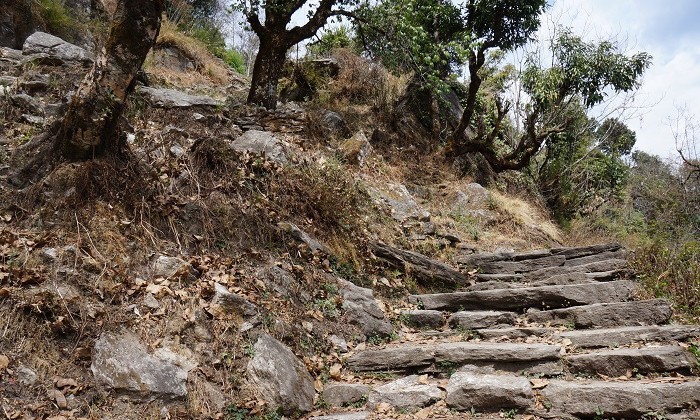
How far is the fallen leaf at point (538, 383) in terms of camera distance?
4285 mm

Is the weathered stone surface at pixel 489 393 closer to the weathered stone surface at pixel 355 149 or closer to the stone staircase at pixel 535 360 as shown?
the stone staircase at pixel 535 360

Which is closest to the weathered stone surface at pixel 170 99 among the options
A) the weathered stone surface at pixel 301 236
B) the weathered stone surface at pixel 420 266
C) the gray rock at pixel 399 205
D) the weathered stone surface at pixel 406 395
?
the weathered stone surface at pixel 301 236

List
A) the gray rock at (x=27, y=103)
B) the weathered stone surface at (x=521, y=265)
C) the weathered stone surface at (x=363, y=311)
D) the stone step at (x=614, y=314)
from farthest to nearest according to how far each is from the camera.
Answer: the weathered stone surface at (x=521, y=265)
the gray rock at (x=27, y=103)
the weathered stone surface at (x=363, y=311)
the stone step at (x=614, y=314)

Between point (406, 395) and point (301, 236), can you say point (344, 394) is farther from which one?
point (301, 236)

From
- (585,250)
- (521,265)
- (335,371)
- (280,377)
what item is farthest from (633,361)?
(585,250)

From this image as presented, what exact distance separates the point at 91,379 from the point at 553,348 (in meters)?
3.91


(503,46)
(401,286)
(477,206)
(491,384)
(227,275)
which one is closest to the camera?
(491,384)

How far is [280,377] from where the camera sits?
4.44 m

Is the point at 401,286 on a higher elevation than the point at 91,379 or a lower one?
higher

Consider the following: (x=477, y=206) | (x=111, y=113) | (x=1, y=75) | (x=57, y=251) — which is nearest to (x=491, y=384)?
(x=57, y=251)

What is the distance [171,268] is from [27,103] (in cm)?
388

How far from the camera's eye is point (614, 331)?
4895 mm

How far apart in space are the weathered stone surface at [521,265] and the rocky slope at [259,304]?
0.10 feet

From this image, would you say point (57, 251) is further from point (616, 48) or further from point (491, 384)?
point (616, 48)
